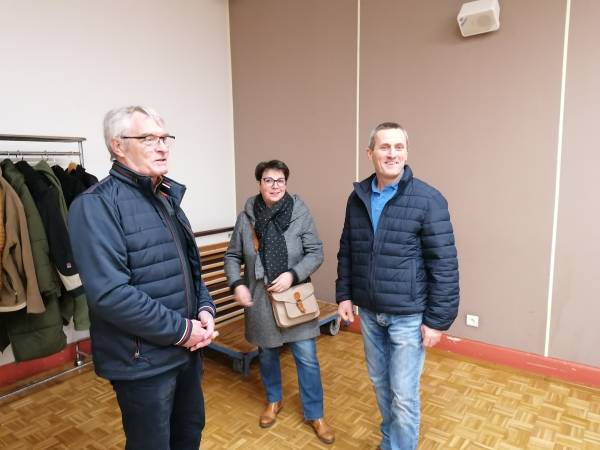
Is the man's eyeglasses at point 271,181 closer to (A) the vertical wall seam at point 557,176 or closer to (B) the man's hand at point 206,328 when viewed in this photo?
(B) the man's hand at point 206,328

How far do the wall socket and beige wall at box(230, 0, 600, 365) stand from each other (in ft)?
0.13

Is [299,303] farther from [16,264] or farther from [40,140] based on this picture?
[40,140]

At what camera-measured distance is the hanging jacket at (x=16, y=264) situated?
225cm

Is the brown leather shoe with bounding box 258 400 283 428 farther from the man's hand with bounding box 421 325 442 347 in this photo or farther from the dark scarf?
the man's hand with bounding box 421 325 442 347

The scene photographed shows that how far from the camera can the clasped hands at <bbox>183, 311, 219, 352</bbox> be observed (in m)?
1.37

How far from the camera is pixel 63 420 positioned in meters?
2.38

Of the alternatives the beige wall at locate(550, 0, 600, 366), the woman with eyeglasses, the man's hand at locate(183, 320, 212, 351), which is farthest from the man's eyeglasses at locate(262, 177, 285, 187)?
the beige wall at locate(550, 0, 600, 366)

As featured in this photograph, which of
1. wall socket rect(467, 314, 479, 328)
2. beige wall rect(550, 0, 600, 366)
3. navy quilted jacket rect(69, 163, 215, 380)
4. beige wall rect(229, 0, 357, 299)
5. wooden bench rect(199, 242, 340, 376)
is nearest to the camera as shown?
navy quilted jacket rect(69, 163, 215, 380)

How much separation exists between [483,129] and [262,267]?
1.77 metres

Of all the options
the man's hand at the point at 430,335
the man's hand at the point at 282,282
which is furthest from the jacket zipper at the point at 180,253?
the man's hand at the point at 430,335

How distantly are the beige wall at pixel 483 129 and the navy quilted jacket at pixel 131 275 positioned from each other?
Result: 218cm

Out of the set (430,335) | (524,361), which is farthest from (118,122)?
(524,361)

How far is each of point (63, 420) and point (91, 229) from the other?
1729 millimetres

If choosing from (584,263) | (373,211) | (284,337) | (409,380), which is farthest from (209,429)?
(584,263)
